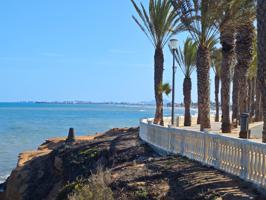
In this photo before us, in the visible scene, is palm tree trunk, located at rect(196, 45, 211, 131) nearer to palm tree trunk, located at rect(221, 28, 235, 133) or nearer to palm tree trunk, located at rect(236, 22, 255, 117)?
palm tree trunk, located at rect(221, 28, 235, 133)

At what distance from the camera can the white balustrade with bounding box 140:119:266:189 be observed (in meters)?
10.4

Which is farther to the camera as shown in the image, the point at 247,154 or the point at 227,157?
the point at 227,157

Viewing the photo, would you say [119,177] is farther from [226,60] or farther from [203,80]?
[226,60]

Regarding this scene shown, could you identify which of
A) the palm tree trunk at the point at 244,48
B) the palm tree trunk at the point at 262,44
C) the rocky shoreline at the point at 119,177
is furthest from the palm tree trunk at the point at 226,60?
the palm tree trunk at the point at 262,44

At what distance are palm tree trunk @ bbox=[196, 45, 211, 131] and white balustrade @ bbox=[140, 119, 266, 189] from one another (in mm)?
7606

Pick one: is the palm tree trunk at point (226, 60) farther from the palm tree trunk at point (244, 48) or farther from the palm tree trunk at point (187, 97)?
the palm tree trunk at point (187, 97)

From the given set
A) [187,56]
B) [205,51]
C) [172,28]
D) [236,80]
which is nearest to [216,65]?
[187,56]

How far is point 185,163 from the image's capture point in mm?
14094

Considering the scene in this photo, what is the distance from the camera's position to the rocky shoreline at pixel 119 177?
10938 mm

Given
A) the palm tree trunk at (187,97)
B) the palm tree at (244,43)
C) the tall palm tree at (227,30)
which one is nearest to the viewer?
the tall palm tree at (227,30)

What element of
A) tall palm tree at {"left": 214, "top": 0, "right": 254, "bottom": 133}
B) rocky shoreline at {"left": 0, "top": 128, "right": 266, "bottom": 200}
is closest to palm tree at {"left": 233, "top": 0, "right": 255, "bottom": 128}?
tall palm tree at {"left": 214, "top": 0, "right": 254, "bottom": 133}

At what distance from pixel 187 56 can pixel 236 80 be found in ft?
29.9

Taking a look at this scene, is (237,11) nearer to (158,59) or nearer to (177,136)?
(158,59)

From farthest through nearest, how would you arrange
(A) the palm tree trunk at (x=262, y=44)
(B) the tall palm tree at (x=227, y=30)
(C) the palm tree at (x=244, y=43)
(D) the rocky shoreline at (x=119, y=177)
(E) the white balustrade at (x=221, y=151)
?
(C) the palm tree at (x=244, y=43) → (B) the tall palm tree at (x=227, y=30) → (A) the palm tree trunk at (x=262, y=44) → (D) the rocky shoreline at (x=119, y=177) → (E) the white balustrade at (x=221, y=151)
